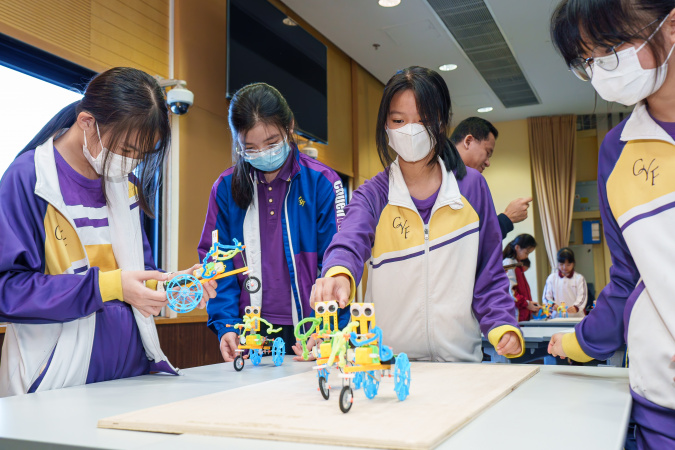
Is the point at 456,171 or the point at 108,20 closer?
the point at 456,171

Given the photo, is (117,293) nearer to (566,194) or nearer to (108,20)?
(108,20)

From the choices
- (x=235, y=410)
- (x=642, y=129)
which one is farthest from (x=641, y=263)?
(x=235, y=410)

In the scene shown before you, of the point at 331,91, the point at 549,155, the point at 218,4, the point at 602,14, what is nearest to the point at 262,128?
the point at 602,14

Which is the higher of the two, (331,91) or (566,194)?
(331,91)

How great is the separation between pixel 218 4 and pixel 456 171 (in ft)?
12.4

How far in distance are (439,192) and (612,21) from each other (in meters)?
0.72

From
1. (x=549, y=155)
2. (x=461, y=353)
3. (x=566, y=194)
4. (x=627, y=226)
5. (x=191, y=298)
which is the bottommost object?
(x=461, y=353)

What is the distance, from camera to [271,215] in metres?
2.09

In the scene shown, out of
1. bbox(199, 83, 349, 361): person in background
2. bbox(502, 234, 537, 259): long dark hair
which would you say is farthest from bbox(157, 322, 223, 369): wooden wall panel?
bbox(502, 234, 537, 259): long dark hair

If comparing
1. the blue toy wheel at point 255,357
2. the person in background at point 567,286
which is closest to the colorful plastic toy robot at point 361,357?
the blue toy wheel at point 255,357

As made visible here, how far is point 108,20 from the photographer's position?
388cm

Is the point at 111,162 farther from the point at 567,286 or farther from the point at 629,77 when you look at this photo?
the point at 567,286

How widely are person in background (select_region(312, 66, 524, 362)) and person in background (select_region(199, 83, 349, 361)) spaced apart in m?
0.30

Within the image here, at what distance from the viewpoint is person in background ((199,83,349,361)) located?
6.60 ft
